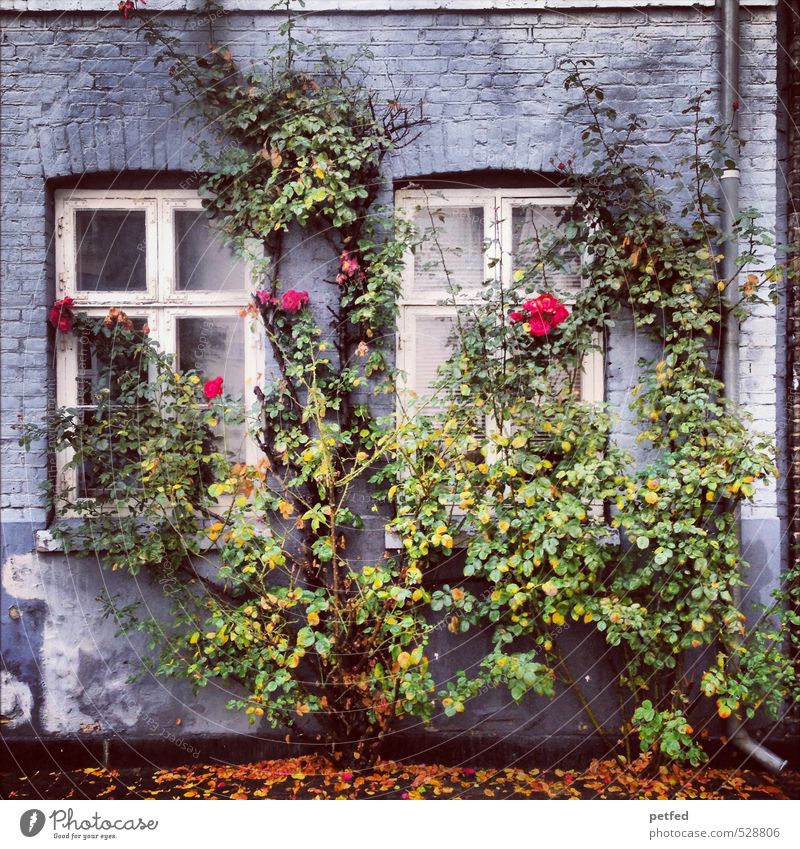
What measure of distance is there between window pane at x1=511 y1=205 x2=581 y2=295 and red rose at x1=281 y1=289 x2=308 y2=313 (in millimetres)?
1006

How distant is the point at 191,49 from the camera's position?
323cm

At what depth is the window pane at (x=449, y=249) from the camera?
3307 mm

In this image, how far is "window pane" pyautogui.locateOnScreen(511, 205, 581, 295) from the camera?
327 cm

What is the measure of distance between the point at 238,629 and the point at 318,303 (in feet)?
4.97

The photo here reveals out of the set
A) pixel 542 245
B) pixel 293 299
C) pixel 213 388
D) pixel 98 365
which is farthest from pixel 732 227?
pixel 98 365

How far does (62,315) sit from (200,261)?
2.25 feet

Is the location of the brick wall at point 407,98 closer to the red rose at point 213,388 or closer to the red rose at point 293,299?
the red rose at point 293,299

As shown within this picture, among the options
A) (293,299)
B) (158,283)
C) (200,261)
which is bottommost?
(293,299)

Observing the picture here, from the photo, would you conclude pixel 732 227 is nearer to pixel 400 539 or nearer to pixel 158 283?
pixel 400 539

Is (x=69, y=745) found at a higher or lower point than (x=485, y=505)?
lower

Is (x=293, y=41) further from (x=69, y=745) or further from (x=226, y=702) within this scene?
(x=69, y=745)

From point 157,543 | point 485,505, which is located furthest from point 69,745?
point 485,505

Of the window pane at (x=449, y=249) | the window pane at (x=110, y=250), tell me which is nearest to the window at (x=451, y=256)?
the window pane at (x=449, y=249)

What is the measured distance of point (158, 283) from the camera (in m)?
3.35
